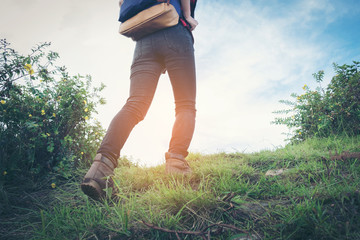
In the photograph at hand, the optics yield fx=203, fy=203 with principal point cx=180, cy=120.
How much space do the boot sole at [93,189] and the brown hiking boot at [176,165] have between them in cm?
57

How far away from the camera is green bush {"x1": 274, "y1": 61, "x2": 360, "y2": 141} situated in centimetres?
324

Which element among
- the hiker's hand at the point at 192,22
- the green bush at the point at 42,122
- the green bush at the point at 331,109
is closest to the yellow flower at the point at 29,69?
the green bush at the point at 42,122

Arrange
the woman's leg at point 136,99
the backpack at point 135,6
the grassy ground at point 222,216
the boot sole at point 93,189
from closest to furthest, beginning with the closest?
1. the grassy ground at point 222,216
2. the boot sole at point 93,189
3. the woman's leg at point 136,99
4. the backpack at point 135,6

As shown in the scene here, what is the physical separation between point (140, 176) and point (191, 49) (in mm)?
1256

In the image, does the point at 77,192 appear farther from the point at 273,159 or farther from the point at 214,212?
the point at 273,159

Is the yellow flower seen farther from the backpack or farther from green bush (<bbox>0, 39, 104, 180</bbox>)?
the backpack

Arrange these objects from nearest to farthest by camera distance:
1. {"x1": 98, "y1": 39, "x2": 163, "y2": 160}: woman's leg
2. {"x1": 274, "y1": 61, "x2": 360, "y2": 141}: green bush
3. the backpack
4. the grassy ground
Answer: the grassy ground
{"x1": 98, "y1": 39, "x2": 163, "y2": 160}: woman's leg
the backpack
{"x1": 274, "y1": 61, "x2": 360, "y2": 141}: green bush

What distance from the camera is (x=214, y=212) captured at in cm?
116

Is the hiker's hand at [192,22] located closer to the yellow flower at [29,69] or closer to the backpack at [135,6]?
the backpack at [135,6]

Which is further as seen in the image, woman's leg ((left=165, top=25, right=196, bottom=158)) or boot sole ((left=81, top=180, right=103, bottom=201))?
woman's leg ((left=165, top=25, right=196, bottom=158))

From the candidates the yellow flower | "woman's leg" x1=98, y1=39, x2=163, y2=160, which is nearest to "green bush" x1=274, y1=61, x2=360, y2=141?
"woman's leg" x1=98, y1=39, x2=163, y2=160

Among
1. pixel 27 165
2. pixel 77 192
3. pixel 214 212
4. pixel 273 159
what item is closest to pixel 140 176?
pixel 77 192

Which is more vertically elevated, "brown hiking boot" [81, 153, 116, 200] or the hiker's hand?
the hiker's hand

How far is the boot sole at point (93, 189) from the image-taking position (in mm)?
1312
